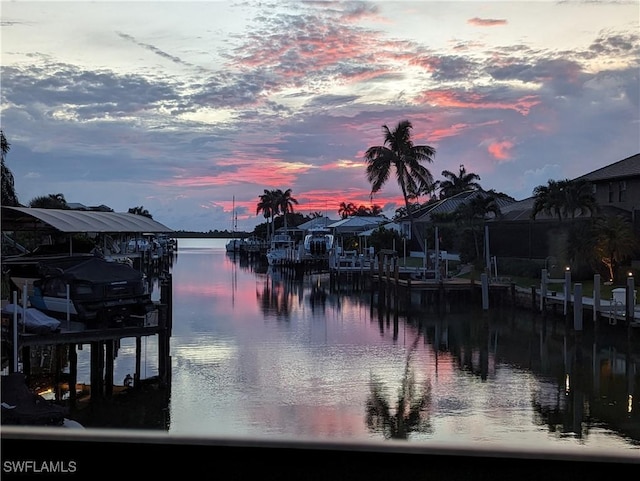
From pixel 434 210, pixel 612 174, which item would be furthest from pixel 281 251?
pixel 612 174

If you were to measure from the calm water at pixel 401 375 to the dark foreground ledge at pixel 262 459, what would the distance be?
7 centimetres

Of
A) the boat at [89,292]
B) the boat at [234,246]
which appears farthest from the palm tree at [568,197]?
the boat at [234,246]

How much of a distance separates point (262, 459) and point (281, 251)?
41.7m

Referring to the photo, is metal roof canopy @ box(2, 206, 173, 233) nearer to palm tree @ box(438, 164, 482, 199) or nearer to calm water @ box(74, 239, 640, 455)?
calm water @ box(74, 239, 640, 455)

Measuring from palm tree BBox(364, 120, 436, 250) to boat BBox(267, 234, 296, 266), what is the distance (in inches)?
554

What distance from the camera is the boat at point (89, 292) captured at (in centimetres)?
953

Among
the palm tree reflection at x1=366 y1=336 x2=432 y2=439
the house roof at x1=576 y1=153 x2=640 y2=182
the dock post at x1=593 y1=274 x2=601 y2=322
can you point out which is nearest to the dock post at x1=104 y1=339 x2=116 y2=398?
the palm tree reflection at x1=366 y1=336 x2=432 y2=439

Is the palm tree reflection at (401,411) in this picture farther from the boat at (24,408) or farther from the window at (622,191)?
the window at (622,191)

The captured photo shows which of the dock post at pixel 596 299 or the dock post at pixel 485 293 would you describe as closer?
the dock post at pixel 596 299

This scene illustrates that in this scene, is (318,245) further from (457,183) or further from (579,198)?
(579,198)

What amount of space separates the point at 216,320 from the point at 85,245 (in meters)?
4.53

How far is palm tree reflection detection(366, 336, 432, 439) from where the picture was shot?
7.60m

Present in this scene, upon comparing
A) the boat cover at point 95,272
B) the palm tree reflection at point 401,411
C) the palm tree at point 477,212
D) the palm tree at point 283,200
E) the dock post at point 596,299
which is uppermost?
the palm tree at point 283,200

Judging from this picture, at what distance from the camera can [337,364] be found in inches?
456
